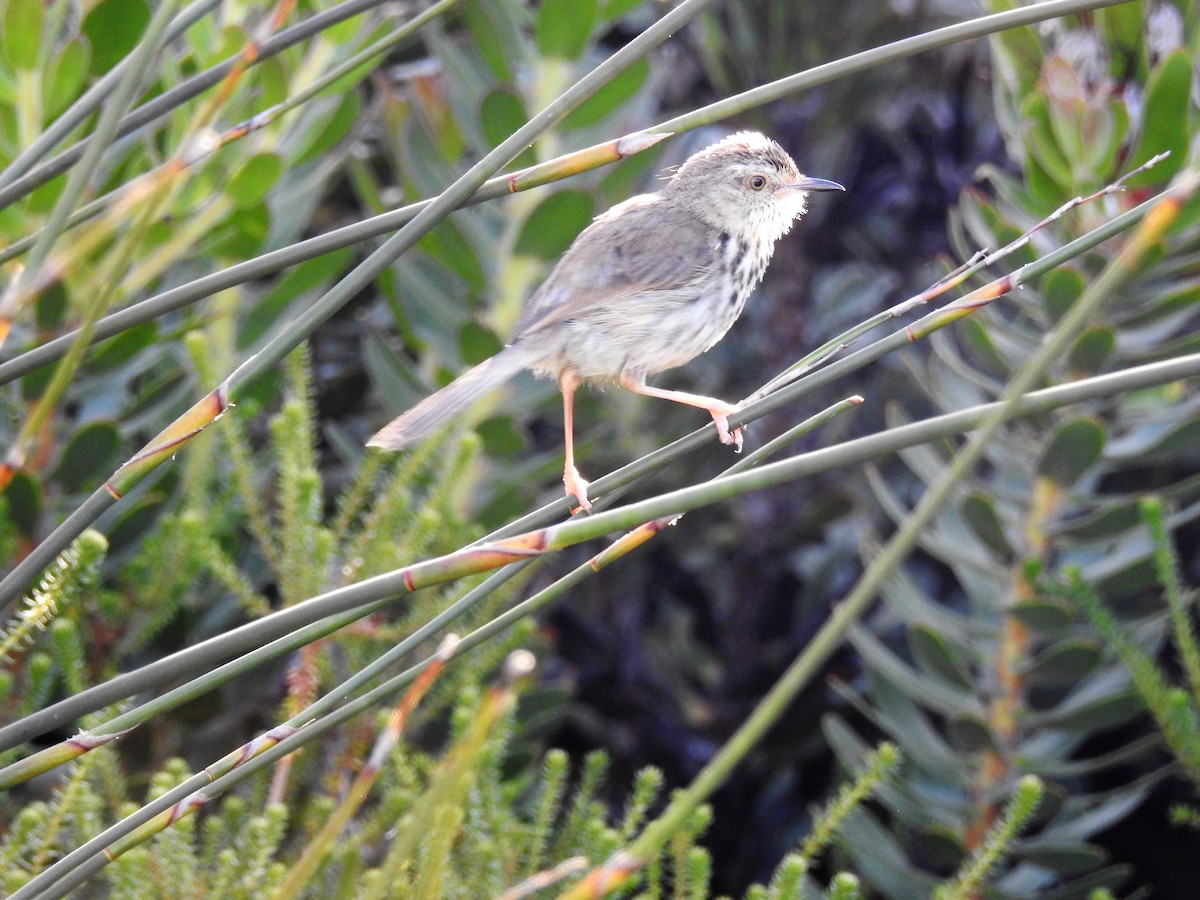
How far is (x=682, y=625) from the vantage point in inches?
142

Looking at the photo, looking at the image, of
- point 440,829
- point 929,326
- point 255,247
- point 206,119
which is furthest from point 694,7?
point 255,247

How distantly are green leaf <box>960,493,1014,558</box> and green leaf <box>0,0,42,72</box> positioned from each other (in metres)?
1.97

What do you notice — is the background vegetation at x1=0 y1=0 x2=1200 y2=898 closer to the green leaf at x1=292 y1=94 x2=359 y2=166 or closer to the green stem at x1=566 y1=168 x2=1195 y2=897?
the green leaf at x1=292 y1=94 x2=359 y2=166

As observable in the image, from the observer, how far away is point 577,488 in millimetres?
2238

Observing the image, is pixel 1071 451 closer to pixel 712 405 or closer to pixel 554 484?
pixel 712 405

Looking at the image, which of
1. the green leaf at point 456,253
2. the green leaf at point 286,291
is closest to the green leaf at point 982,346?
the green leaf at point 456,253

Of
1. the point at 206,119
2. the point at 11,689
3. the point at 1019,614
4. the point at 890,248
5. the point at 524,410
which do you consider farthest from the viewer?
the point at 890,248

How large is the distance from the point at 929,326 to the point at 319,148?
6.03 feet

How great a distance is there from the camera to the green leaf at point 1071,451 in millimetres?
2668

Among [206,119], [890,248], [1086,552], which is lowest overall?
[1086,552]

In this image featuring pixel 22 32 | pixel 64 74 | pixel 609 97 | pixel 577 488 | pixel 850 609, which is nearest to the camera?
pixel 850 609

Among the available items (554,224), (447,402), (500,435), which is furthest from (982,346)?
(447,402)

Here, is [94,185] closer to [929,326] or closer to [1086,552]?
[929,326]

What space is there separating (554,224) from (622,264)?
421 mm
